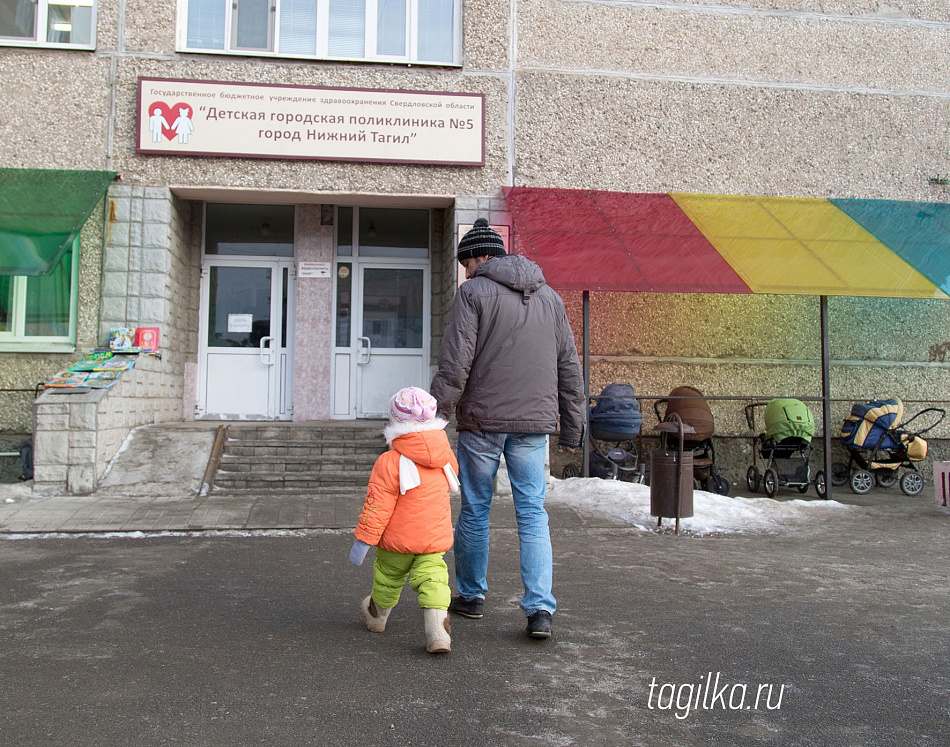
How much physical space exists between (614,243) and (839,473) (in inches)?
169

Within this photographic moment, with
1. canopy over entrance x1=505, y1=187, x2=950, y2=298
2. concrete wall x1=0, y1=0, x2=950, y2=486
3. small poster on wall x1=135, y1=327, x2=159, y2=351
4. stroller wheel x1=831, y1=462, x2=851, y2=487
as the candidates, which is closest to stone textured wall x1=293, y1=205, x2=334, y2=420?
concrete wall x1=0, y1=0, x2=950, y2=486

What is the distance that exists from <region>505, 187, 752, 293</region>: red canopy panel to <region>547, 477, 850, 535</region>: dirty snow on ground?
202 centimetres

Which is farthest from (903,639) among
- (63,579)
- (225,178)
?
(225,178)

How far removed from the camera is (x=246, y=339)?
35.1ft

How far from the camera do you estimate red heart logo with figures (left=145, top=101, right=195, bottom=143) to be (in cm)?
898

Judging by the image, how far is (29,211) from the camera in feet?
26.9

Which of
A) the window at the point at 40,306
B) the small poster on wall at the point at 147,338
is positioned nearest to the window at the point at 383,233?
the small poster on wall at the point at 147,338

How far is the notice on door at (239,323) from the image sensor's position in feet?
35.1

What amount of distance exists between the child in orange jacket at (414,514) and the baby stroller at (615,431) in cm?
511

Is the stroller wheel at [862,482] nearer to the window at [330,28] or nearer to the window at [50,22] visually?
the window at [330,28]

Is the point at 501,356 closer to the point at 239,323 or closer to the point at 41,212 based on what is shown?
the point at 41,212

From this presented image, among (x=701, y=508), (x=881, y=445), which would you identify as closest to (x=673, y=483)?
(x=701, y=508)

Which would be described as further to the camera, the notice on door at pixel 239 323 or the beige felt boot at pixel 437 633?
the notice on door at pixel 239 323

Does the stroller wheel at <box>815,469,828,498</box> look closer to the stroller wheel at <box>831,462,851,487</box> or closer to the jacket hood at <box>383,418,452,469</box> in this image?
the stroller wheel at <box>831,462,851,487</box>
